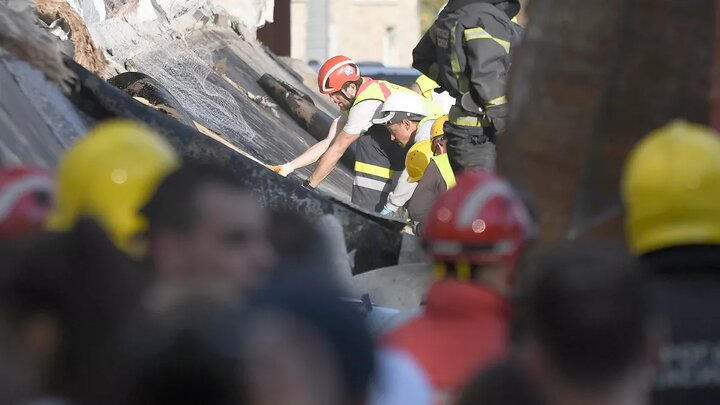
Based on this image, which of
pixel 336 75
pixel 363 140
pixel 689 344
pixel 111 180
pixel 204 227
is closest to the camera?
pixel 204 227

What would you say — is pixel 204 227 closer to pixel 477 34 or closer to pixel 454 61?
pixel 477 34

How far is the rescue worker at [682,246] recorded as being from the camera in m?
2.98

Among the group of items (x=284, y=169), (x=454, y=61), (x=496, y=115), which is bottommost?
(x=284, y=169)

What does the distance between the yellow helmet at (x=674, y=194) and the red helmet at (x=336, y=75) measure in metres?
6.62

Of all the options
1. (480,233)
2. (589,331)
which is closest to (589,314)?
(589,331)

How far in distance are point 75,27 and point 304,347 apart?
702 cm

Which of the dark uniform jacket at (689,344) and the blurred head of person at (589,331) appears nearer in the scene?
the blurred head of person at (589,331)

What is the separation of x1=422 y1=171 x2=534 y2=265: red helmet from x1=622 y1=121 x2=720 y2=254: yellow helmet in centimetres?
26

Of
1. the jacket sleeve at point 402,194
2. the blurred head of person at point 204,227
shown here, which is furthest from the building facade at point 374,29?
the blurred head of person at point 204,227

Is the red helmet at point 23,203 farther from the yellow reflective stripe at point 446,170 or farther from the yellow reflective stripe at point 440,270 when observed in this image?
the yellow reflective stripe at point 446,170

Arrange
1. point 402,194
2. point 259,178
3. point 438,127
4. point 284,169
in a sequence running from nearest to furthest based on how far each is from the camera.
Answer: point 259,178
point 438,127
point 284,169
point 402,194

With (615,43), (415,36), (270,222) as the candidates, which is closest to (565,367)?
(270,222)

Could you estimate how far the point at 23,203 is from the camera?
10.3 feet

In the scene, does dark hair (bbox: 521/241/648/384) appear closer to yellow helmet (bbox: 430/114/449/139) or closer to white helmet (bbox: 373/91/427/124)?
yellow helmet (bbox: 430/114/449/139)
